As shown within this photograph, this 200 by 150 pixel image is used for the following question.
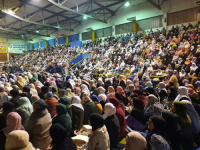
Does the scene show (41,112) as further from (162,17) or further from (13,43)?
(13,43)

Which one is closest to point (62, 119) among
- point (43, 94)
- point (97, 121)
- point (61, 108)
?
point (61, 108)

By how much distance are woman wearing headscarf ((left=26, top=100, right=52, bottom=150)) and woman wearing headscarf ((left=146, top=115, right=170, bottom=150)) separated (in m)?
1.76

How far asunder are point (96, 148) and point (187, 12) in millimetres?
14022

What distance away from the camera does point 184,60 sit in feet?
31.0

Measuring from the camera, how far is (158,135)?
6.75 feet

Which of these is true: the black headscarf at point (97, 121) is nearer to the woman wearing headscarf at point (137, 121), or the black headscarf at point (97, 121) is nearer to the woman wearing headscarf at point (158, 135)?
the woman wearing headscarf at point (158, 135)

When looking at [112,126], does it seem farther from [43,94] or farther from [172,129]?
[43,94]

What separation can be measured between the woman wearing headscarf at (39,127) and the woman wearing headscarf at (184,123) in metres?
2.32

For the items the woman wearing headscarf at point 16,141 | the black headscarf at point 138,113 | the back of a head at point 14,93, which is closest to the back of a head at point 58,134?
the woman wearing headscarf at point 16,141

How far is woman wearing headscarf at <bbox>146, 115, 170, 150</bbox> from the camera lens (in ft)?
6.48

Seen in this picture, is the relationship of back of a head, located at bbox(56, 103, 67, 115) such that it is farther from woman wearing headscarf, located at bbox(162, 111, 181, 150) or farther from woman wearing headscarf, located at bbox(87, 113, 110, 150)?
woman wearing headscarf, located at bbox(162, 111, 181, 150)

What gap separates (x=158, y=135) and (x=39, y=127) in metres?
1.94

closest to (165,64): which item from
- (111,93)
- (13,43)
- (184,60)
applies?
(184,60)

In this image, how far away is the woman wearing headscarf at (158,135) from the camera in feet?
6.48
